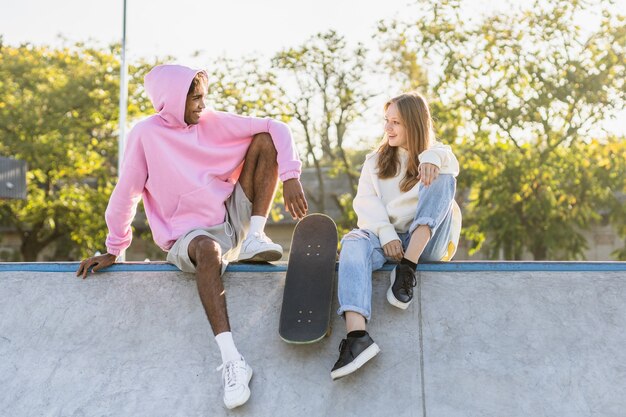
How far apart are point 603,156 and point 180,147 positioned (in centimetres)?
1402

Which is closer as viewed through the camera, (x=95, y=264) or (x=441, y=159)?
(x=441, y=159)

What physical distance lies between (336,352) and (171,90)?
5.36 feet

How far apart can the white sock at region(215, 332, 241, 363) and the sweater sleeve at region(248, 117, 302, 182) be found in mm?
940

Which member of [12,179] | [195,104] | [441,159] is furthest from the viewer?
[12,179]

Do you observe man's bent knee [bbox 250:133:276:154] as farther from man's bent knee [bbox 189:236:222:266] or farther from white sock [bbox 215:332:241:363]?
white sock [bbox 215:332:241:363]

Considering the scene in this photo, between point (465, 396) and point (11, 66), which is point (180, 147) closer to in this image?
point (465, 396)

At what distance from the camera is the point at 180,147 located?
4.91 metres

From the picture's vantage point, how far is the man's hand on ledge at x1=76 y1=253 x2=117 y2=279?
16.4 feet

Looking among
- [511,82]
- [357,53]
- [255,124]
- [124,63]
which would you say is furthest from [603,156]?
[255,124]

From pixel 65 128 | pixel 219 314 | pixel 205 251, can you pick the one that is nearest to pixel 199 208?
pixel 205 251

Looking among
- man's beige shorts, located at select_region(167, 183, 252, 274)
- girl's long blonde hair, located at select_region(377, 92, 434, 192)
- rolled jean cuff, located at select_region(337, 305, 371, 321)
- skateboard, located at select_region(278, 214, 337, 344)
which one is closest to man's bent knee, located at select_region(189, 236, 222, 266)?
man's beige shorts, located at select_region(167, 183, 252, 274)

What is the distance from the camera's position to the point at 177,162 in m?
4.88

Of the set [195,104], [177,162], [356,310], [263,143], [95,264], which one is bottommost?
[95,264]

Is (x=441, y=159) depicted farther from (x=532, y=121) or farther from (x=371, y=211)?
(x=532, y=121)
